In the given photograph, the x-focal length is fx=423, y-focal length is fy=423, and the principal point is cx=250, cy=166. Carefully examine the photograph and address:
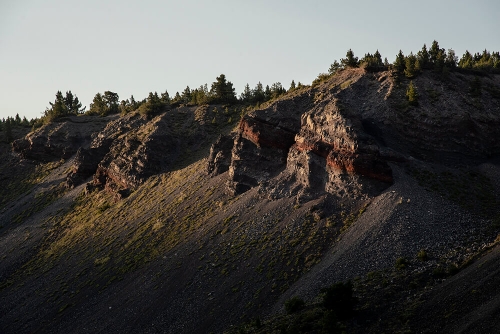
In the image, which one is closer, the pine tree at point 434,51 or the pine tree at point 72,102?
the pine tree at point 434,51

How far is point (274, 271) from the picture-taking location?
41969 mm

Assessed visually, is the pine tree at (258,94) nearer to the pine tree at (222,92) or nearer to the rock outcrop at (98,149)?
the pine tree at (222,92)

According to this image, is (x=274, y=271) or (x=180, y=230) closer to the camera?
(x=274, y=271)

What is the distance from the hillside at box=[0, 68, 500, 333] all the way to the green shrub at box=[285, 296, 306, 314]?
5.13 feet

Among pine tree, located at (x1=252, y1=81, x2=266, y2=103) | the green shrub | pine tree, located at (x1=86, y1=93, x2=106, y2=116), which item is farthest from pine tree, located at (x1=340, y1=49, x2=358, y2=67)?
pine tree, located at (x1=86, y1=93, x2=106, y2=116)

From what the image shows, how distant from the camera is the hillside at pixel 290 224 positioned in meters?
34.4

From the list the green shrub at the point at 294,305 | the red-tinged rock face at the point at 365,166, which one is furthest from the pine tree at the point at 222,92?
the green shrub at the point at 294,305

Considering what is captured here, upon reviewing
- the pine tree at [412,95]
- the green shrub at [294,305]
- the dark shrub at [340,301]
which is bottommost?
the green shrub at [294,305]

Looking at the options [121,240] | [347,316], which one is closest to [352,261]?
[347,316]

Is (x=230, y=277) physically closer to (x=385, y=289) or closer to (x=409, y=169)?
(x=385, y=289)

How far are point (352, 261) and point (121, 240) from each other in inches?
1295

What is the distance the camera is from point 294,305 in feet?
111

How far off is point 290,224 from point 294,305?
14.5 metres

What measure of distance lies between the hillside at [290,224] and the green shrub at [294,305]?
1.56m
